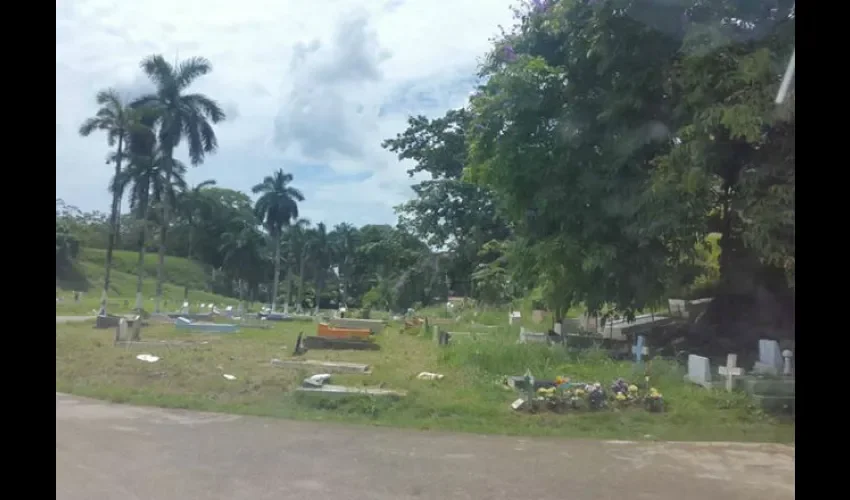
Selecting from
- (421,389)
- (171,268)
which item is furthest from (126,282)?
(421,389)

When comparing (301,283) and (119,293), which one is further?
(301,283)

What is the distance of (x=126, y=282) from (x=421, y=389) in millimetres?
26215

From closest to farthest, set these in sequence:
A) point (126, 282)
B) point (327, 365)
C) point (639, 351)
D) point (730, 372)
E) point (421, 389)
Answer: point (730, 372), point (421, 389), point (639, 351), point (327, 365), point (126, 282)

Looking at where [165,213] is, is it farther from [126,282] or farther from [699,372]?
[699,372]

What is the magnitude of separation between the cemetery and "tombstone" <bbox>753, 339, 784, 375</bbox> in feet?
0.06

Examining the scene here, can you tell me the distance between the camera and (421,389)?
434 inches

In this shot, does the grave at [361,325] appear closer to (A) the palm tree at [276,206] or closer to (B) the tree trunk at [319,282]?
(A) the palm tree at [276,206]

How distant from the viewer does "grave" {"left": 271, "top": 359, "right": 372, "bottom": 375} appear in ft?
42.2

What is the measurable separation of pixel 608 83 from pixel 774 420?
20.8ft

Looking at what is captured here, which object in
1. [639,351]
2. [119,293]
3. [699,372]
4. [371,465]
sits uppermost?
[119,293]

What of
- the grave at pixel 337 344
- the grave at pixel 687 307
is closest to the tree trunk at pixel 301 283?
the grave at pixel 337 344

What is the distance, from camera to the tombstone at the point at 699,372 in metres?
11.0

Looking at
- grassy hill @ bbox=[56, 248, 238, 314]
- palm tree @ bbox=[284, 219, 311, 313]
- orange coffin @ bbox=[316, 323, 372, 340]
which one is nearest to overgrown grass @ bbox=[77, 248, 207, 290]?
grassy hill @ bbox=[56, 248, 238, 314]
